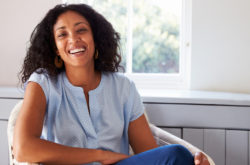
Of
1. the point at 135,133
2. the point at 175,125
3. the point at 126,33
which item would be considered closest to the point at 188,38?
the point at 126,33

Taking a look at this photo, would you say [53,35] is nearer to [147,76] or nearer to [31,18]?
[31,18]

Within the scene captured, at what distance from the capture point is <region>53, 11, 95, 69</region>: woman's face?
1358mm

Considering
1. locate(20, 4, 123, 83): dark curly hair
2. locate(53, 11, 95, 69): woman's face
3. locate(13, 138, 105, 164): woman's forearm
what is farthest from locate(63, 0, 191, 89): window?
locate(13, 138, 105, 164): woman's forearm

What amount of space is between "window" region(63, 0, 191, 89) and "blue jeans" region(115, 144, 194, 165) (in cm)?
112

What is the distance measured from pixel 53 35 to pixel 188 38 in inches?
42.2

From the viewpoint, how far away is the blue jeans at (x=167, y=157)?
113cm

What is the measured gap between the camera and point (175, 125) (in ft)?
5.75

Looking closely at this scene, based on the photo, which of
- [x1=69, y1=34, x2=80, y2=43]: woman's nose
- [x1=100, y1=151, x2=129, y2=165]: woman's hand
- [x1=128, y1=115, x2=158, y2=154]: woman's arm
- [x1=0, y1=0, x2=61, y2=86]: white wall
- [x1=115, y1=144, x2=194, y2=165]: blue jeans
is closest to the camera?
[x1=115, y1=144, x2=194, y2=165]: blue jeans

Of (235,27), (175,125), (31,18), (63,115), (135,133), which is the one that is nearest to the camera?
(63,115)

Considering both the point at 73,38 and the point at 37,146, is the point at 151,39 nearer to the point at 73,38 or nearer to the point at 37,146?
the point at 73,38

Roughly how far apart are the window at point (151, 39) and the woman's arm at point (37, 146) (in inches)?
42.8

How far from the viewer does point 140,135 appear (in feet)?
4.85

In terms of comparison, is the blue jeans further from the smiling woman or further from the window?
the window

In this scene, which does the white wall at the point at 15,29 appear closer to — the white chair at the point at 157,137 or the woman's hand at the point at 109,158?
the white chair at the point at 157,137
